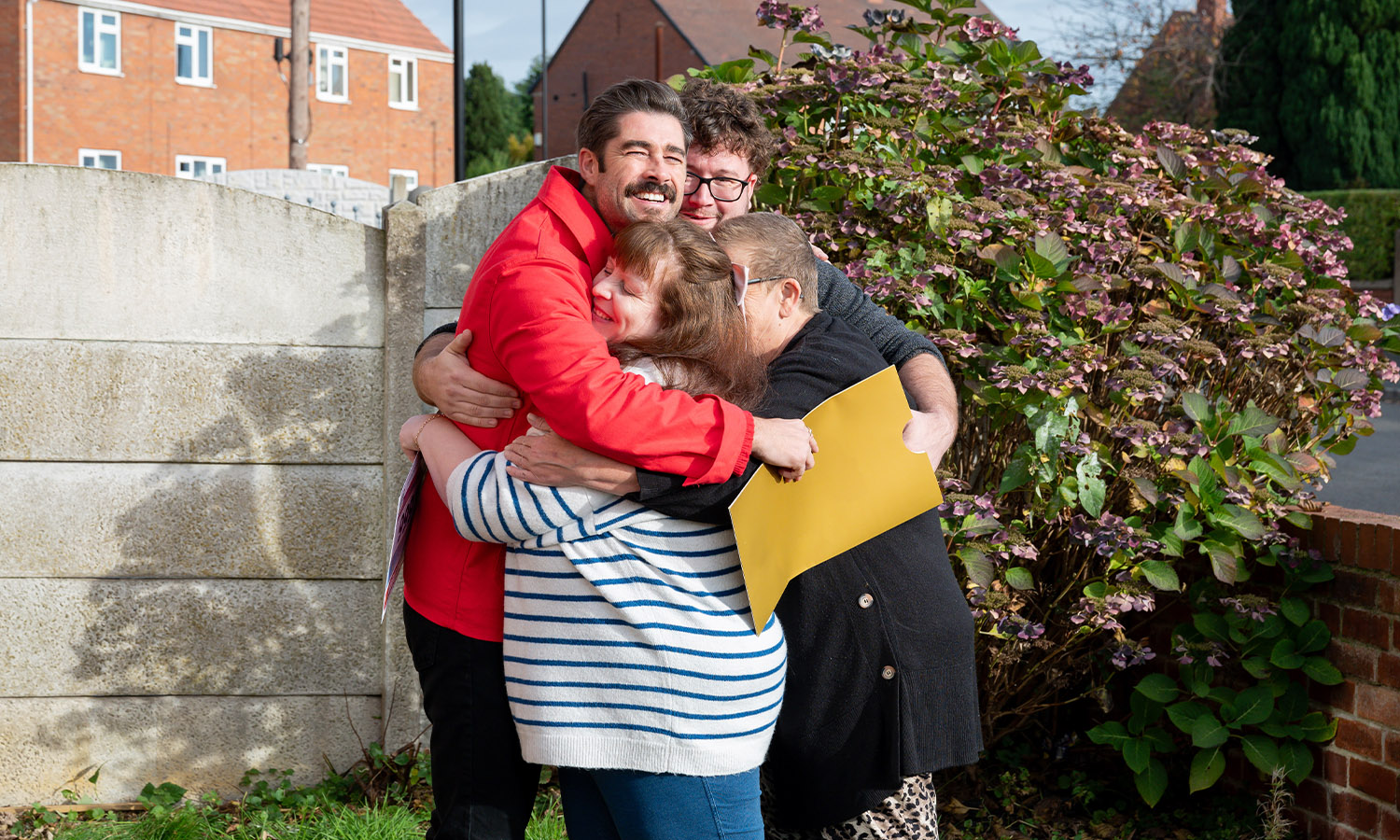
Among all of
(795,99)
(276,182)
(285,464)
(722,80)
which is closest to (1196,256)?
(795,99)

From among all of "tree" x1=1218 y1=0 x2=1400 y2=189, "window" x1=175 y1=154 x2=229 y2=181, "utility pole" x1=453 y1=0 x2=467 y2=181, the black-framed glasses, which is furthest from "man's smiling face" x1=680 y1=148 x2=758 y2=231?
"window" x1=175 y1=154 x2=229 y2=181

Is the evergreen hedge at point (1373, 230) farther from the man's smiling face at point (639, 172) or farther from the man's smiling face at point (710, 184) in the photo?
the man's smiling face at point (639, 172)

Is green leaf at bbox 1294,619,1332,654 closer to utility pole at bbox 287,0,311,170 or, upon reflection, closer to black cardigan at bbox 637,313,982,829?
black cardigan at bbox 637,313,982,829

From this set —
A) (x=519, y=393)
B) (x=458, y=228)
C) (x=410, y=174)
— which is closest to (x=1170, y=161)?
(x=458, y=228)

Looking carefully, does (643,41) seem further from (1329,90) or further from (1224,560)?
(1224,560)

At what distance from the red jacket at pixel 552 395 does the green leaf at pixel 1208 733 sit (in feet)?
7.26

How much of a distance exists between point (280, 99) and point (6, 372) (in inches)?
1185

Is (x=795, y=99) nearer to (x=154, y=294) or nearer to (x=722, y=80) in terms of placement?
(x=722, y=80)

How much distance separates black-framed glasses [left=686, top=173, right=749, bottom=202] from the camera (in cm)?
240

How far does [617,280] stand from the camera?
69.3 inches

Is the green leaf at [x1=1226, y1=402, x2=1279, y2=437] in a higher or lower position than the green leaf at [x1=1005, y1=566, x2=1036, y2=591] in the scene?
higher

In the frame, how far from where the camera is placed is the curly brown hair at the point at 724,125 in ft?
7.85

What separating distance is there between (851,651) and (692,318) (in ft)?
2.09

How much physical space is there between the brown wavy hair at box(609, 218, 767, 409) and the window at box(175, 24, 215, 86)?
103 ft
